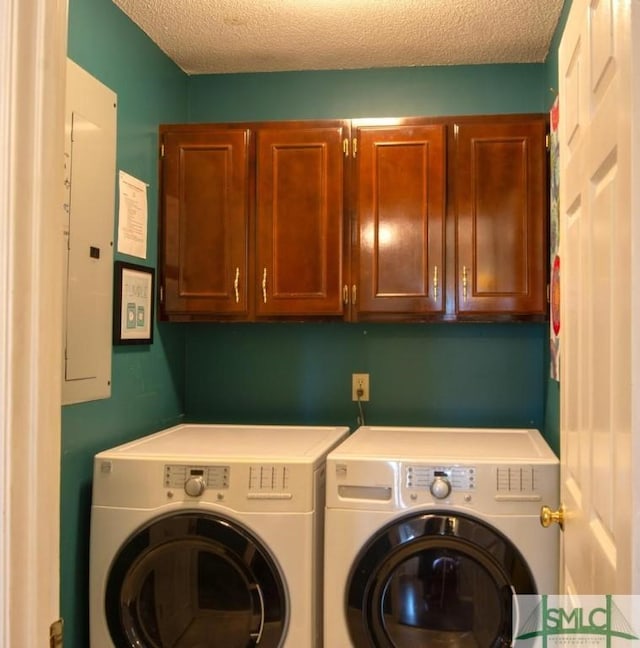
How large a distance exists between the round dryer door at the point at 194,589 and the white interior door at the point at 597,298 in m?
0.85

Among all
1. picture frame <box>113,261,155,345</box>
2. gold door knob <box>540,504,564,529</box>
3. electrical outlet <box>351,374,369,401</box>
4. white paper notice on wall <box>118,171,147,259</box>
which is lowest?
gold door knob <box>540,504,564,529</box>

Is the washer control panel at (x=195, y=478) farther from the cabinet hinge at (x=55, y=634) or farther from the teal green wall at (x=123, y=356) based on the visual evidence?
the cabinet hinge at (x=55, y=634)

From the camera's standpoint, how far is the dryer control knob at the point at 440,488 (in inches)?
71.5

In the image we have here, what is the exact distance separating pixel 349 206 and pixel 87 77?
3.27 ft

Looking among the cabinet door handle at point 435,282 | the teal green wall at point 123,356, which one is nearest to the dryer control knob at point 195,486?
the teal green wall at point 123,356

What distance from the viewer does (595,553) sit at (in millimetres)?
1024

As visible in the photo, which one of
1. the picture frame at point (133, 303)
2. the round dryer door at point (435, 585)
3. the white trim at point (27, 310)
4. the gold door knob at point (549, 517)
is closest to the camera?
the white trim at point (27, 310)

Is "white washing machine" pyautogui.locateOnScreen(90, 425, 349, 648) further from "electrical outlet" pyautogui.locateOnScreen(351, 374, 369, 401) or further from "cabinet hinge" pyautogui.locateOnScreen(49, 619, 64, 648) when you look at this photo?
"cabinet hinge" pyautogui.locateOnScreen(49, 619, 64, 648)

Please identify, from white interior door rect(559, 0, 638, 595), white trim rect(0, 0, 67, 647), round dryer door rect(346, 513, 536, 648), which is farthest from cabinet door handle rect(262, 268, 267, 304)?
white trim rect(0, 0, 67, 647)

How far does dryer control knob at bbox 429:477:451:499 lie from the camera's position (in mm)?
1815

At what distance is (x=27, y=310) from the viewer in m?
0.82

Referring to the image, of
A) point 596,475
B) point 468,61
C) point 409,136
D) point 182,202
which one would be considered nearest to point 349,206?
point 409,136

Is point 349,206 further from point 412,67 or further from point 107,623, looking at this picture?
point 107,623

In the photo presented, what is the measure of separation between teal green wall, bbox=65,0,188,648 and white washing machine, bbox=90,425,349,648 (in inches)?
3.2
